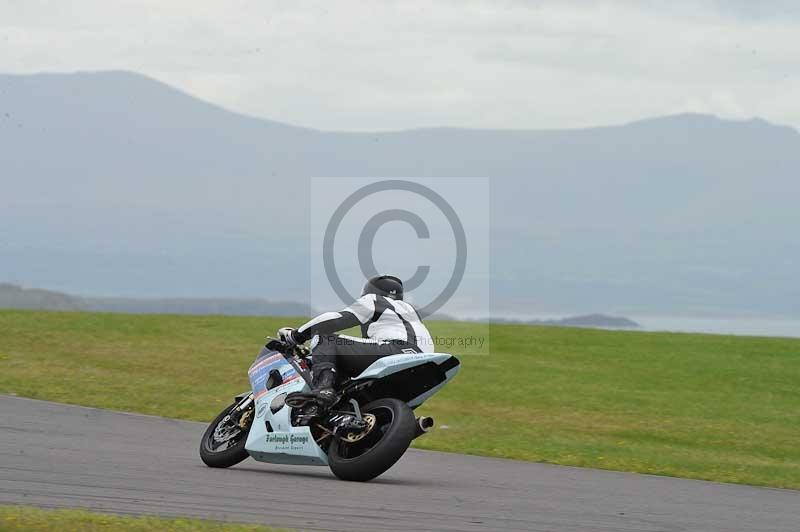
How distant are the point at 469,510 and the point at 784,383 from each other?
57.2 ft

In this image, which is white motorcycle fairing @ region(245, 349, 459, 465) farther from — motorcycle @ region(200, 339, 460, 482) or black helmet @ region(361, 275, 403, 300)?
black helmet @ region(361, 275, 403, 300)

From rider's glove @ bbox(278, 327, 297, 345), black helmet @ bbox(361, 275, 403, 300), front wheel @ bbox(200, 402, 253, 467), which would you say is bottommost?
front wheel @ bbox(200, 402, 253, 467)

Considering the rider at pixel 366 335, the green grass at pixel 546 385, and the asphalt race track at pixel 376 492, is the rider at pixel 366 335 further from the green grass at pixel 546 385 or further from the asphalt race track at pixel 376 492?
the green grass at pixel 546 385

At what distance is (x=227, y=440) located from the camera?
39.1ft

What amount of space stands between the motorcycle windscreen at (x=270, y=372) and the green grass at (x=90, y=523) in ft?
11.7

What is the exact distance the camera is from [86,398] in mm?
19031

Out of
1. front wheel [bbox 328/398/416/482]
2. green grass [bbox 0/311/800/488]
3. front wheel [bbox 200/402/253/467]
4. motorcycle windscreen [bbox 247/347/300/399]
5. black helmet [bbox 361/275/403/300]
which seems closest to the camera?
front wheel [bbox 328/398/416/482]

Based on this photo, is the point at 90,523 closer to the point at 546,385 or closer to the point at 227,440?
the point at 227,440

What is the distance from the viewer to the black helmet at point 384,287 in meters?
11.2

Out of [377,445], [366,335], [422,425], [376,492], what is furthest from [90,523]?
[366,335]

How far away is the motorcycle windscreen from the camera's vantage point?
1164 cm

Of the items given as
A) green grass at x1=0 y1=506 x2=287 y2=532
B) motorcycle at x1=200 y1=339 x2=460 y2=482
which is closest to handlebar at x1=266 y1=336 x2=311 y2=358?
motorcycle at x1=200 y1=339 x2=460 y2=482

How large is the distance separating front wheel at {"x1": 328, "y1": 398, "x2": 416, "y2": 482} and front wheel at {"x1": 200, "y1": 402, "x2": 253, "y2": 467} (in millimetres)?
1070

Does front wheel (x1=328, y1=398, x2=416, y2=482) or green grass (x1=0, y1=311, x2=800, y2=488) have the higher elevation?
front wheel (x1=328, y1=398, x2=416, y2=482)
